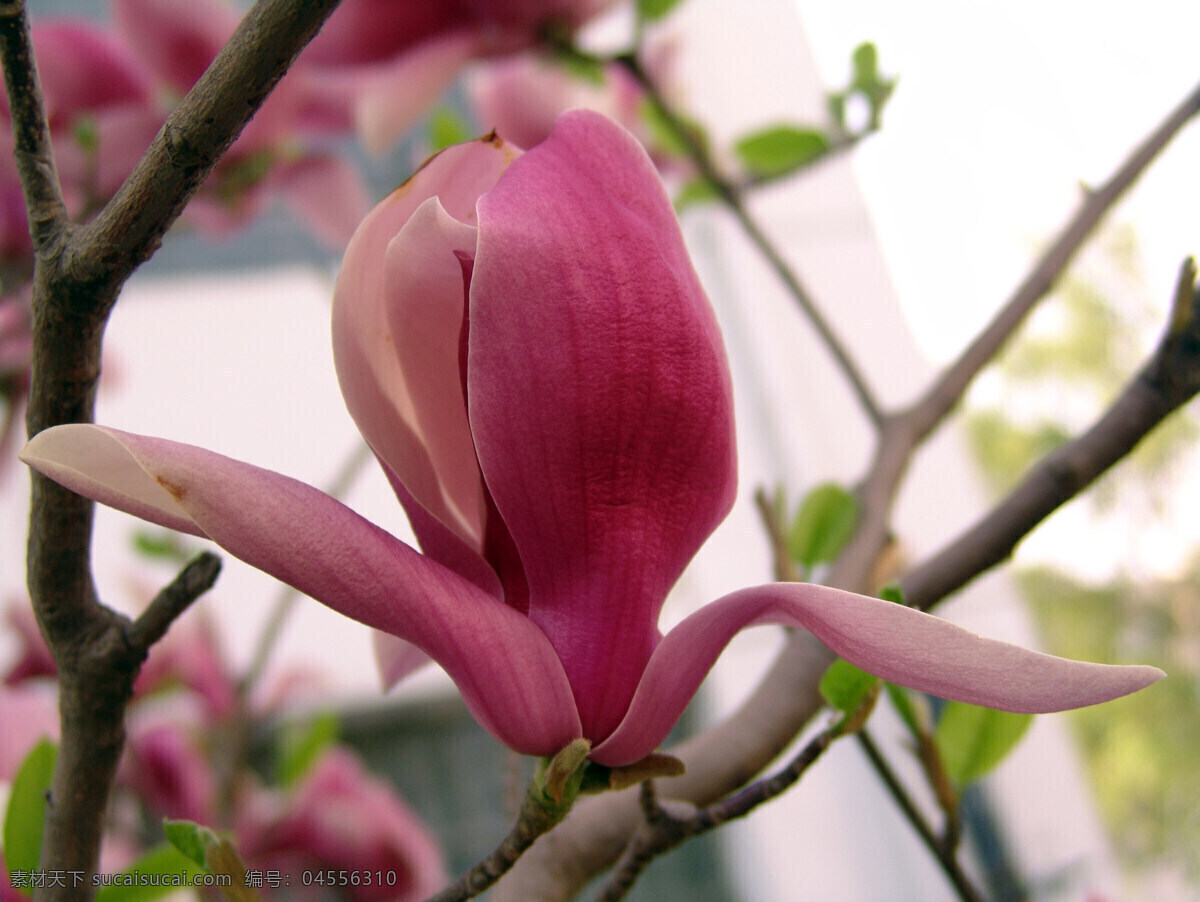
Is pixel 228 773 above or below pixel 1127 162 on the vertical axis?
below

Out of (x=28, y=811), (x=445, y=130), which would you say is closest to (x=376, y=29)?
(x=445, y=130)

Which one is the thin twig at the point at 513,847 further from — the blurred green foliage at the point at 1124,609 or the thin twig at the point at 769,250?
the blurred green foliage at the point at 1124,609

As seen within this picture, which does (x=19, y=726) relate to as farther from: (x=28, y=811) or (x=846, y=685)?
(x=846, y=685)

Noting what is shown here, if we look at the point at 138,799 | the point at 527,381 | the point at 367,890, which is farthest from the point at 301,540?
the point at 138,799

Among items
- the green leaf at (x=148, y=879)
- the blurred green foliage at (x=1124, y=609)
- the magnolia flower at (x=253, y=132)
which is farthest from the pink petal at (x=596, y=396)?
the blurred green foliage at (x=1124, y=609)

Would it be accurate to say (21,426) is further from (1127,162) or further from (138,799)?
(1127,162)

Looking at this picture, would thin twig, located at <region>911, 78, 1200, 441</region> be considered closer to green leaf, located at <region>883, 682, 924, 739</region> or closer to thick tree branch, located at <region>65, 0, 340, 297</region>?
green leaf, located at <region>883, 682, 924, 739</region>

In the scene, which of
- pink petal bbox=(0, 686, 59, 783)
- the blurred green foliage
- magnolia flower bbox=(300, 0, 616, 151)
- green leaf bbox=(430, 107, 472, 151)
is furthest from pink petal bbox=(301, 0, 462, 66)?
the blurred green foliage
